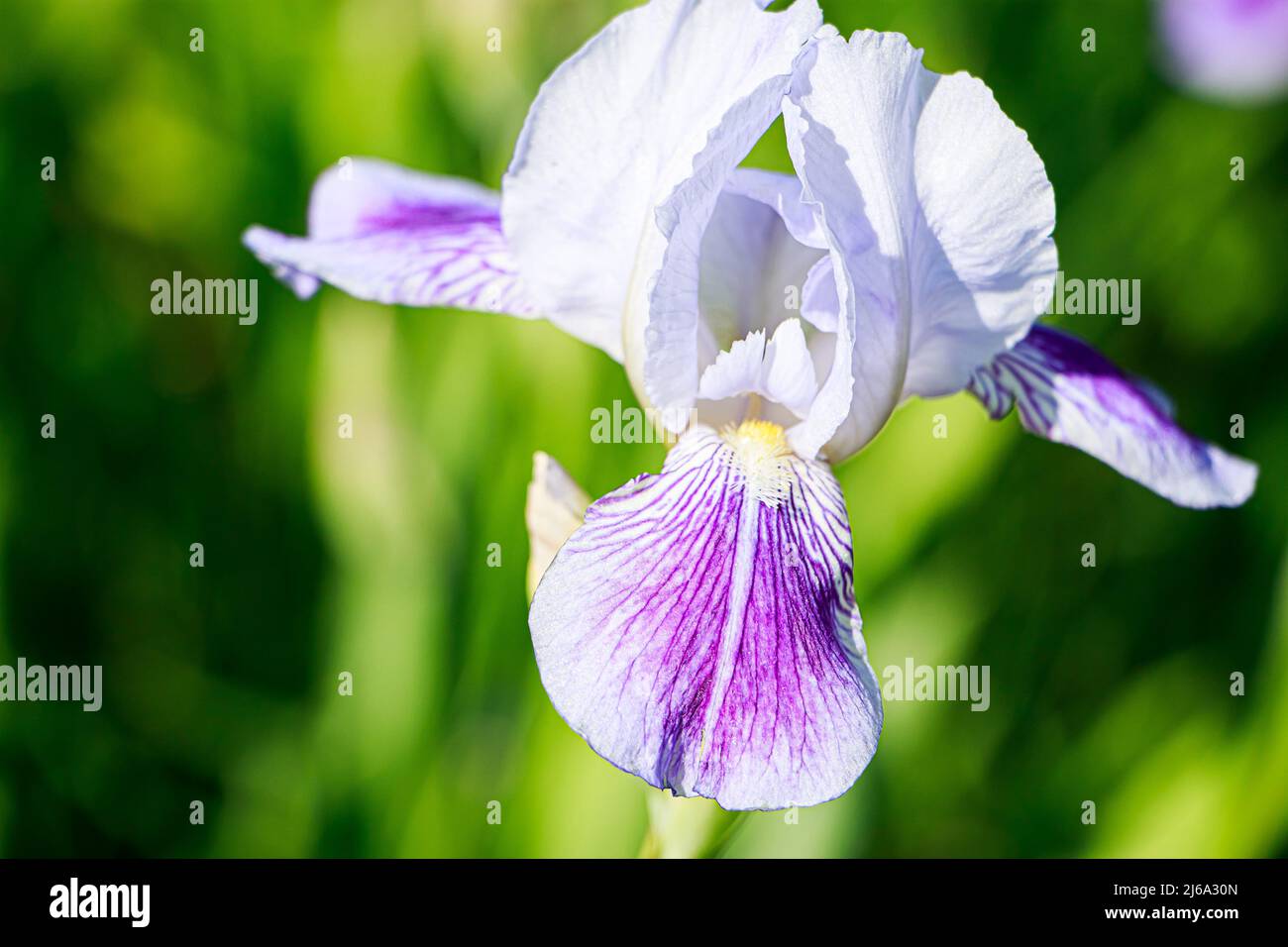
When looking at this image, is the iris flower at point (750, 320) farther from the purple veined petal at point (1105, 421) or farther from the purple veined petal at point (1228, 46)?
the purple veined petal at point (1228, 46)

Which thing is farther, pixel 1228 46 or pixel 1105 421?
pixel 1228 46
